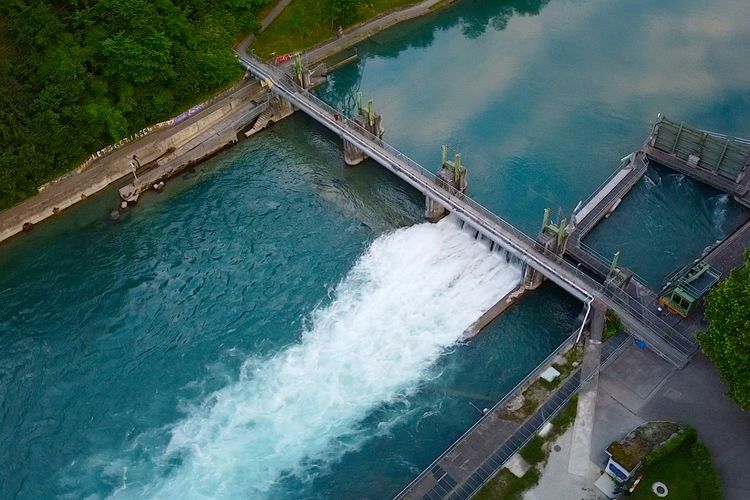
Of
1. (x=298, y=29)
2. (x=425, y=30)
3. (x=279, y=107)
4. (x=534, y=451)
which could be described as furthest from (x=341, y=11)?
(x=534, y=451)

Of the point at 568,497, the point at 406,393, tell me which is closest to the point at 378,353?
the point at 406,393

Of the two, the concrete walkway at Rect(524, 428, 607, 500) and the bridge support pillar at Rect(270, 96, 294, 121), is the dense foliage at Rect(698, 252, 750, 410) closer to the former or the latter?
the concrete walkway at Rect(524, 428, 607, 500)

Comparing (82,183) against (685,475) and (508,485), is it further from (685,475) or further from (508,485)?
(685,475)

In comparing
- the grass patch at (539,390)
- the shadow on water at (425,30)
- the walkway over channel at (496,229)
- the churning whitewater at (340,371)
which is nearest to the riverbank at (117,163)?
the walkway over channel at (496,229)

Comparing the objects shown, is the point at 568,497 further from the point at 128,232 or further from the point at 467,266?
the point at 128,232

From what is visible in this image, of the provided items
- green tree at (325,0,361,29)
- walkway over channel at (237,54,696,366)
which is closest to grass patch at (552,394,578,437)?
walkway over channel at (237,54,696,366)

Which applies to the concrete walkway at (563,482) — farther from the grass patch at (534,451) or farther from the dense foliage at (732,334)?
the dense foliage at (732,334)
